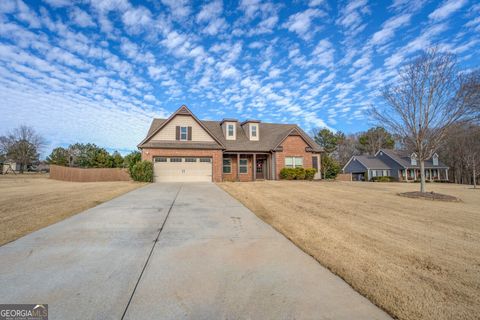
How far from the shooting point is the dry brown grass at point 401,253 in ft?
8.01

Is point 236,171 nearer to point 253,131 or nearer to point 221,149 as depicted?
point 221,149

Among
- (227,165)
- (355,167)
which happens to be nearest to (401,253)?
(227,165)

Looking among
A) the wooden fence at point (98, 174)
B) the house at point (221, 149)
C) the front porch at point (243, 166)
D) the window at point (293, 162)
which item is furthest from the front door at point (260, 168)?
the wooden fence at point (98, 174)

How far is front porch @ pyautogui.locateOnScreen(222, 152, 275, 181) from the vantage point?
71.6 ft

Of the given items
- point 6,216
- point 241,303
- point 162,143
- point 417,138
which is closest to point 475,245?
point 241,303

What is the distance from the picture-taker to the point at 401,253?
3.82 meters

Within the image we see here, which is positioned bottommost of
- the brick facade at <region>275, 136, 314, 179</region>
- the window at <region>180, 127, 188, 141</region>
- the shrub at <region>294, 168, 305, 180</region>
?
the shrub at <region>294, 168, 305, 180</region>

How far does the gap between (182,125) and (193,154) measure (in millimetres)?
2876

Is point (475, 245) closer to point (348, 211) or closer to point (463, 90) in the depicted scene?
point (348, 211)

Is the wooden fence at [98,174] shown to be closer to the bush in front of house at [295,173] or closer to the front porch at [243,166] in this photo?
the front porch at [243,166]

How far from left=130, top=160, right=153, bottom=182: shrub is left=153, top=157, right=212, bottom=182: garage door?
86 centimetres

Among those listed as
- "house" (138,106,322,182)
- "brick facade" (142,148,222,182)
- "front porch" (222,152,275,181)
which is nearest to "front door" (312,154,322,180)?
"house" (138,106,322,182)

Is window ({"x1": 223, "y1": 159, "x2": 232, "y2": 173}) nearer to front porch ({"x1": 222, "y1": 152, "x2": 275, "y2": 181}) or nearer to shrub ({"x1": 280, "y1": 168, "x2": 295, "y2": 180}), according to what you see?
front porch ({"x1": 222, "y1": 152, "x2": 275, "y2": 181})

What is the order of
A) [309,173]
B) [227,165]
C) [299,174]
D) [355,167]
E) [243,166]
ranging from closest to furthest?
[299,174], [309,173], [227,165], [243,166], [355,167]
